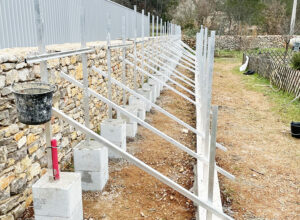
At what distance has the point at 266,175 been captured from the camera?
495cm

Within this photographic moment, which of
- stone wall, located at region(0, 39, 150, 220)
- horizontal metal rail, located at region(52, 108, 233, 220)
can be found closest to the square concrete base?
stone wall, located at region(0, 39, 150, 220)

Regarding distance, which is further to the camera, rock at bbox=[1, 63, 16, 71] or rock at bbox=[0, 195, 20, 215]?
rock at bbox=[0, 195, 20, 215]

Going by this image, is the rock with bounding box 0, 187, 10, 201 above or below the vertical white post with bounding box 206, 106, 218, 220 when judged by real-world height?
below

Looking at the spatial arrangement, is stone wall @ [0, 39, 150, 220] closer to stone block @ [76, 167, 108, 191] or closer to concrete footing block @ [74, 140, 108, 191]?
concrete footing block @ [74, 140, 108, 191]

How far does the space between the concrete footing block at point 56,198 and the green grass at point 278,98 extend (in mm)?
6666

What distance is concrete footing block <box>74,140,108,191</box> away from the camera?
4008mm

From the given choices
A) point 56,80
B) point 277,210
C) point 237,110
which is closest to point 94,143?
point 56,80

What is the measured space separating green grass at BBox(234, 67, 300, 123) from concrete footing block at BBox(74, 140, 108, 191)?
581 centimetres

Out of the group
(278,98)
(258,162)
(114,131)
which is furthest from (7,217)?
(278,98)

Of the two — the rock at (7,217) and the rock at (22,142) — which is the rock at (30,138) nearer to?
the rock at (22,142)

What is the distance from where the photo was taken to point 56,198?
2910mm

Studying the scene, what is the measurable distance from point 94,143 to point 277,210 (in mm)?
2742

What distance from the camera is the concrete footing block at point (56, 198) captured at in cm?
290

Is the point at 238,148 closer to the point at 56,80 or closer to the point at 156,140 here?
the point at 156,140
